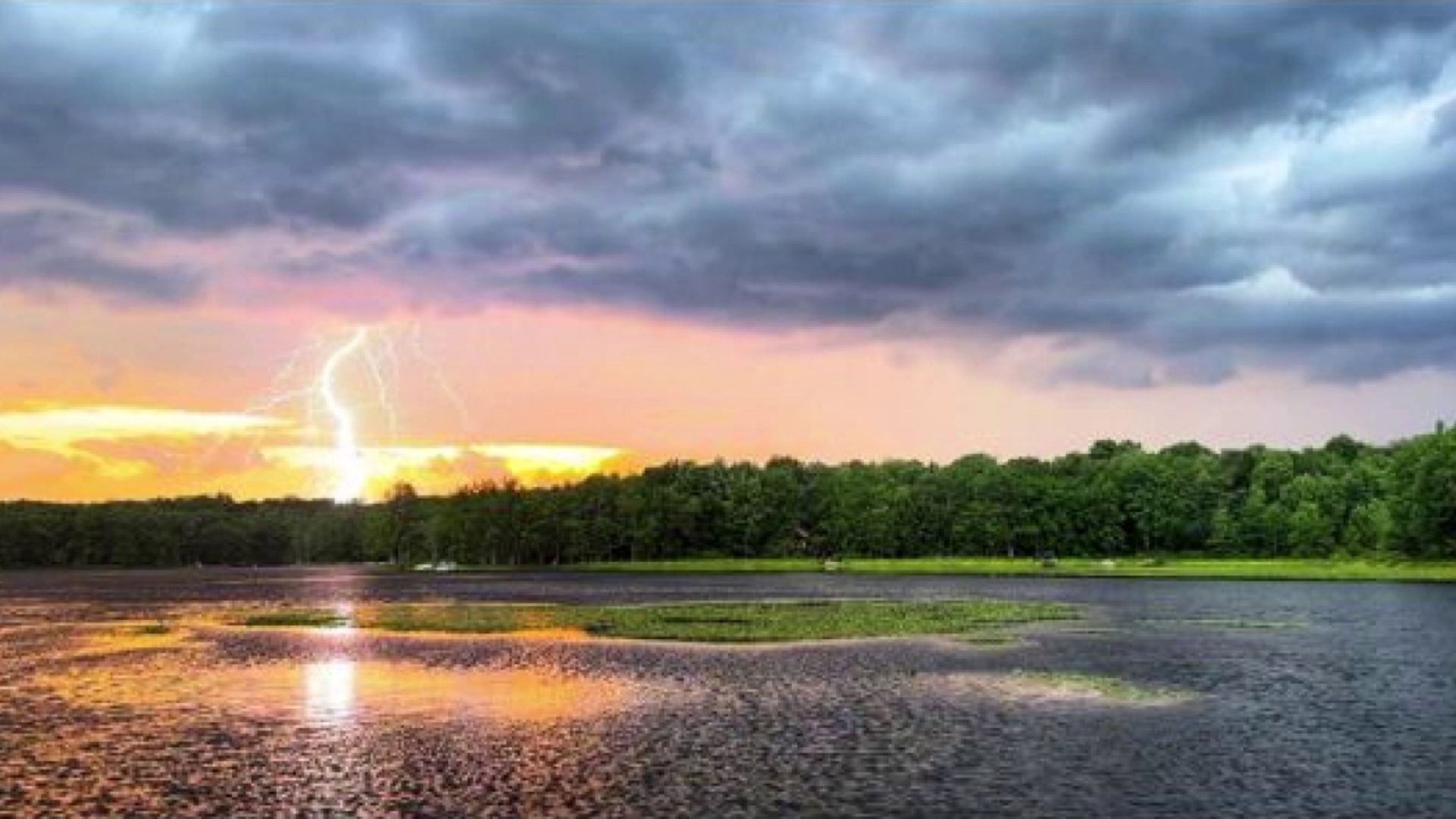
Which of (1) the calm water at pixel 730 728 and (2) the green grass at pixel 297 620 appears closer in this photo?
(1) the calm water at pixel 730 728

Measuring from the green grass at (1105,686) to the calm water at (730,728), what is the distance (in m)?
1.42

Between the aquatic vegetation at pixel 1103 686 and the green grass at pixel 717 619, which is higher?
the green grass at pixel 717 619

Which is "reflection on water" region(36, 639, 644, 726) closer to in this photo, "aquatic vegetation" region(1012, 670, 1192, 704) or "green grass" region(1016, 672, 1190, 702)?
"aquatic vegetation" region(1012, 670, 1192, 704)

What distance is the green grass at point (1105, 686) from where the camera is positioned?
55281mm

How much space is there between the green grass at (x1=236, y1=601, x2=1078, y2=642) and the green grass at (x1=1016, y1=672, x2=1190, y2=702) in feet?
81.6

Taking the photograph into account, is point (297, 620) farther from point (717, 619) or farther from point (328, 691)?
point (328, 691)

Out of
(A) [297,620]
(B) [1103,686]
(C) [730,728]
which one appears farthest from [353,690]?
(A) [297,620]

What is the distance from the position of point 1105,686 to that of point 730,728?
65.4 feet

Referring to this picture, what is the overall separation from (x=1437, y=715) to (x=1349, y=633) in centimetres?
3886

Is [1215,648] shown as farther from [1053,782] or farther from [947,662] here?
[1053,782]

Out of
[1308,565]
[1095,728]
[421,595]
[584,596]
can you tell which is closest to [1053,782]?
[1095,728]

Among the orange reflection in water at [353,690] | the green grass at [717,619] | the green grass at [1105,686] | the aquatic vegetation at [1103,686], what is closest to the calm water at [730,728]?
the orange reflection in water at [353,690]

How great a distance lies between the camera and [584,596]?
6009 inches

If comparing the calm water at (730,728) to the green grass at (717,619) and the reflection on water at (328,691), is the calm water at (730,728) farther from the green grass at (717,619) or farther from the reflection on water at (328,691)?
the green grass at (717,619)
